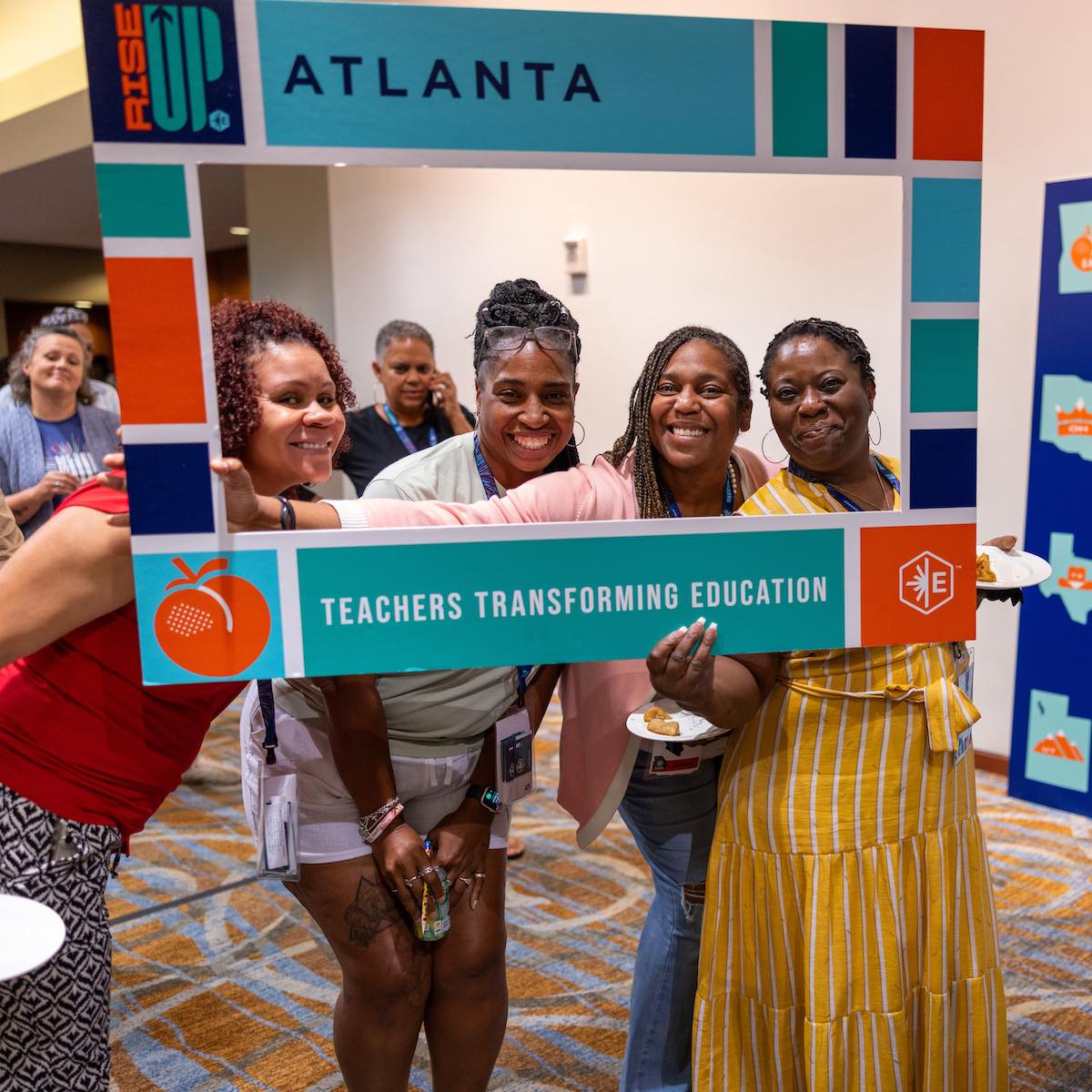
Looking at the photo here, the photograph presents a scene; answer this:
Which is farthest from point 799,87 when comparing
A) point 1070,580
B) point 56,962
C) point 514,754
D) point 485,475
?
point 1070,580

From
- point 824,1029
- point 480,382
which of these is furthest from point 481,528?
point 824,1029

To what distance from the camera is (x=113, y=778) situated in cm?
139

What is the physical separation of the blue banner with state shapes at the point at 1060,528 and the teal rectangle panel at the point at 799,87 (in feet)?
8.30

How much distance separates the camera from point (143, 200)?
1.21 m

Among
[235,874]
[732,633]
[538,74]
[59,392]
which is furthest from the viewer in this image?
[59,392]

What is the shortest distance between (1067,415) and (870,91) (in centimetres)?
260

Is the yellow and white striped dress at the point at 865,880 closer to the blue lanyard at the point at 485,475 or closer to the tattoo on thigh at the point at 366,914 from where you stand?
the blue lanyard at the point at 485,475

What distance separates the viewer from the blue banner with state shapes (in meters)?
3.50

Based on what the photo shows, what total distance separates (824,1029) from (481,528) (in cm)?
90

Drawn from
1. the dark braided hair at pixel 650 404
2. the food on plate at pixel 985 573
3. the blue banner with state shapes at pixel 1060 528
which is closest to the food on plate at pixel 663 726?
the dark braided hair at pixel 650 404

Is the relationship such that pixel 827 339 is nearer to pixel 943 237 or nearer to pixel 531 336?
pixel 943 237

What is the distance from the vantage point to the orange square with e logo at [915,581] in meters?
1.42

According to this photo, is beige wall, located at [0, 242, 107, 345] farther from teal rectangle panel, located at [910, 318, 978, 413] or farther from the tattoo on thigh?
teal rectangle panel, located at [910, 318, 978, 413]

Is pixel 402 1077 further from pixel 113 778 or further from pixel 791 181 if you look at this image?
pixel 791 181
